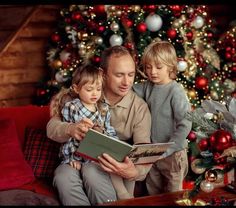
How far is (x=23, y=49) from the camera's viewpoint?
457 centimetres

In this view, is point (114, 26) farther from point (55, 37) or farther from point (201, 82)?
point (201, 82)

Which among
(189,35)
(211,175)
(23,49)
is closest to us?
(211,175)

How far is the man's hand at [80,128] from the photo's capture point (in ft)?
8.14

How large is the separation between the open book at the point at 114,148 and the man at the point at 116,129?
0.13 ft

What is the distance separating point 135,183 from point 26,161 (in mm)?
661

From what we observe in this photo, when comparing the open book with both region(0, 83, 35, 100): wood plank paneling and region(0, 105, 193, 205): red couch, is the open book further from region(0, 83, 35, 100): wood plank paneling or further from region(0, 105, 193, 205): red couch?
region(0, 83, 35, 100): wood plank paneling

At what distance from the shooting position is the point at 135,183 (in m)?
3.01

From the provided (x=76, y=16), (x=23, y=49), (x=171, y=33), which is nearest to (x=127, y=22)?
(x=171, y=33)

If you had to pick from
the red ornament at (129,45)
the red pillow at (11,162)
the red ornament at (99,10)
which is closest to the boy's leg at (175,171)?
the red pillow at (11,162)

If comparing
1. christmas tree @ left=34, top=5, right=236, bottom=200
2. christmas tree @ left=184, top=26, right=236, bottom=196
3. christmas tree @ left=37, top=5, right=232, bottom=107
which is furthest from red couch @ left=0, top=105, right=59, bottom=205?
christmas tree @ left=37, top=5, right=232, bottom=107

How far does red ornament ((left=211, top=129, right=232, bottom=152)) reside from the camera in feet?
6.75

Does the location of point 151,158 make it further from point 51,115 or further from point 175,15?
point 175,15

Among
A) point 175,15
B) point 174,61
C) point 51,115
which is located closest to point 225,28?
point 175,15

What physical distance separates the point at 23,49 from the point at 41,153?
1.94 meters
